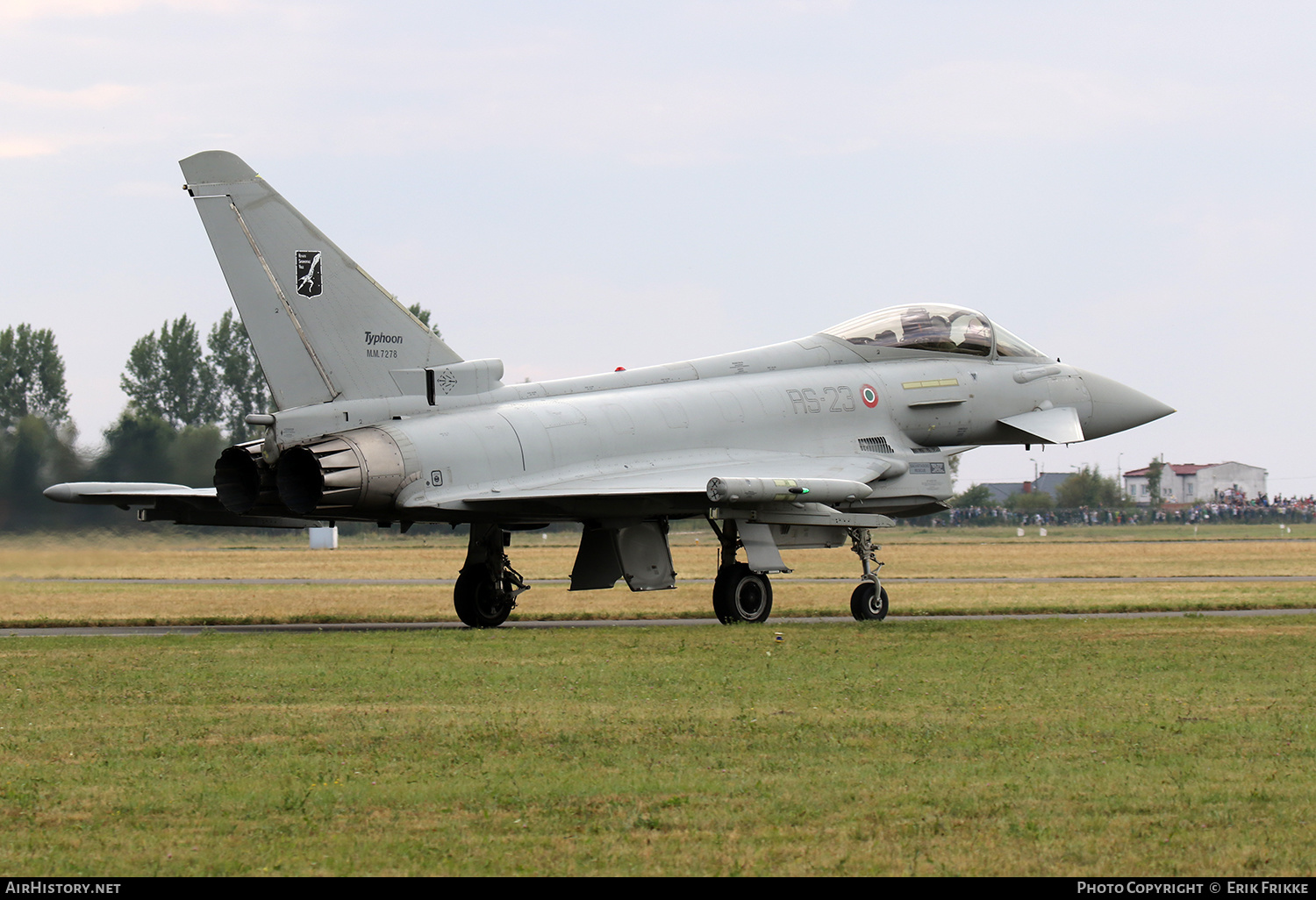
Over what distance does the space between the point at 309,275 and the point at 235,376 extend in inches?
1804

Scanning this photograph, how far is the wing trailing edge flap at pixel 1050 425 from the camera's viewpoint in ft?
73.6

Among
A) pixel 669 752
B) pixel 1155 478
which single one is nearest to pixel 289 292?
pixel 669 752

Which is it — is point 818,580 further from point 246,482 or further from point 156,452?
point 246,482

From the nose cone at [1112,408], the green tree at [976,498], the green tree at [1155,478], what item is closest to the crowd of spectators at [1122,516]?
the green tree at [976,498]

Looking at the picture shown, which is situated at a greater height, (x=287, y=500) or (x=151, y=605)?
(x=287, y=500)

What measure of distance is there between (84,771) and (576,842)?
326 cm

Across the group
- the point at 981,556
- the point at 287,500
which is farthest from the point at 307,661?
the point at 981,556

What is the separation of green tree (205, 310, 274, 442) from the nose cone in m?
38.4

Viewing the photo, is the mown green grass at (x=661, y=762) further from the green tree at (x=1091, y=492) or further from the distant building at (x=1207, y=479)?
the distant building at (x=1207, y=479)

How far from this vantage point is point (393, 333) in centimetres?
1741

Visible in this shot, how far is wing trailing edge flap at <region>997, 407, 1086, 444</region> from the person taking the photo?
22.4 m

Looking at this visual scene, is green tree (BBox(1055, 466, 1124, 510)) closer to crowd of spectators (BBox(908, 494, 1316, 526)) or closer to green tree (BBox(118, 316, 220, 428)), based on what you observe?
crowd of spectators (BBox(908, 494, 1316, 526))

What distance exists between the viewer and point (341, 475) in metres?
16.0
